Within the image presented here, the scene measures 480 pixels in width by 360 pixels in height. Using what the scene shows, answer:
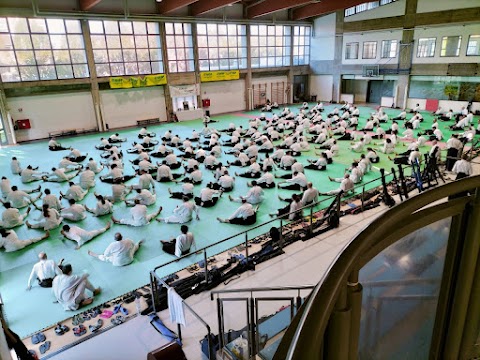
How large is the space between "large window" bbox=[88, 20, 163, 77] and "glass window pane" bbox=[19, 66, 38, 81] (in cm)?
415

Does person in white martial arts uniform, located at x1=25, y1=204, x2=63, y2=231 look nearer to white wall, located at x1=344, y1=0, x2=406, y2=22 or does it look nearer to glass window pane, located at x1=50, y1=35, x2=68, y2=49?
glass window pane, located at x1=50, y1=35, x2=68, y2=49

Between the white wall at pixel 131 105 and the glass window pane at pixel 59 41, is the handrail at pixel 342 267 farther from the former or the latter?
the white wall at pixel 131 105

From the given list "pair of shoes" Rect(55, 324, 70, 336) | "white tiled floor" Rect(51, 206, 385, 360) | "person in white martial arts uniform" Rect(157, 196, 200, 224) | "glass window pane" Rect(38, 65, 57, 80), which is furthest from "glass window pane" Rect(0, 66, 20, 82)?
"white tiled floor" Rect(51, 206, 385, 360)

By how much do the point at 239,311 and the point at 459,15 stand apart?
29.7m

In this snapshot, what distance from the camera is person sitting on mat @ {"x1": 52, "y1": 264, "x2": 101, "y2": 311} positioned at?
25.3 ft

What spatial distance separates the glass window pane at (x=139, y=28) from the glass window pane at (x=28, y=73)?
7773mm

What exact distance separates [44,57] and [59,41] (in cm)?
152

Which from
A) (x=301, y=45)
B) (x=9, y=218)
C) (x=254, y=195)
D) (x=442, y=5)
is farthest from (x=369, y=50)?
(x=9, y=218)

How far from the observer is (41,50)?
23766mm

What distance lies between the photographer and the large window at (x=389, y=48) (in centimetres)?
3139

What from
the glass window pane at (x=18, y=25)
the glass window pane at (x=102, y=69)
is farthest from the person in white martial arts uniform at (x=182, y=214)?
the glass window pane at (x=18, y=25)

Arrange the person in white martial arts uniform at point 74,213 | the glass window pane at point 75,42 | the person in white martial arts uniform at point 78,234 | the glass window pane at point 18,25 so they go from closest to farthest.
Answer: the person in white martial arts uniform at point 78,234
the person in white martial arts uniform at point 74,213
the glass window pane at point 18,25
the glass window pane at point 75,42

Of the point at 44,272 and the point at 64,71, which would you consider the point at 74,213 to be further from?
the point at 64,71

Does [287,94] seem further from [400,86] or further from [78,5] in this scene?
[78,5]
